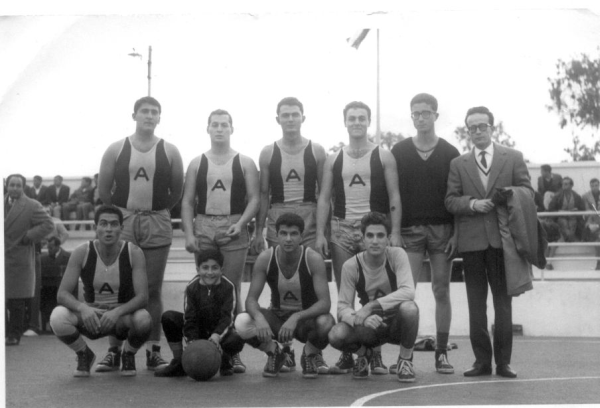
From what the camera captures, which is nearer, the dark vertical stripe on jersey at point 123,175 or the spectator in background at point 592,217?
the dark vertical stripe on jersey at point 123,175

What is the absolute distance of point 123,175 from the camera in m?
7.46

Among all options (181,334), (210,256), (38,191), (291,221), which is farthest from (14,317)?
(291,221)

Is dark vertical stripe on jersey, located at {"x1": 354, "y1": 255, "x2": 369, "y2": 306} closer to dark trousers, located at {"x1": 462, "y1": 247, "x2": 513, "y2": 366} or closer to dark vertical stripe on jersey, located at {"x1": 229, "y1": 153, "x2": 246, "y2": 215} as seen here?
dark trousers, located at {"x1": 462, "y1": 247, "x2": 513, "y2": 366}

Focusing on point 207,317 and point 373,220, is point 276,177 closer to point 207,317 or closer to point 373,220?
point 373,220

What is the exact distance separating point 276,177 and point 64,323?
70.4 inches

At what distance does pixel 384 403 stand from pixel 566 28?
101 inches

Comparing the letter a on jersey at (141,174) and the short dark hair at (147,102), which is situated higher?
the short dark hair at (147,102)

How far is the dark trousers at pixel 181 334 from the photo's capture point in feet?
22.8

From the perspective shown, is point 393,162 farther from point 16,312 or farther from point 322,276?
point 16,312

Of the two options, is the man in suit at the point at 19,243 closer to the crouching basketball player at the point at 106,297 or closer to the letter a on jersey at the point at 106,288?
the crouching basketball player at the point at 106,297

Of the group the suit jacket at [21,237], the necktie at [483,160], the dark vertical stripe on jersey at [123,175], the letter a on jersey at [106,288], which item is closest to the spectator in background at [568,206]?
the necktie at [483,160]

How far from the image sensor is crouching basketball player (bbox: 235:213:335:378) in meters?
6.90

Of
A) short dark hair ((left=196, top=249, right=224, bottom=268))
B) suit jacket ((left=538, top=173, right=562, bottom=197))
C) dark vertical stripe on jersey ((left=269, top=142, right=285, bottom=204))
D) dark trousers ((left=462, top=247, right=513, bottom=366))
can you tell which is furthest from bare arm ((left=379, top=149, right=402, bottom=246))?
suit jacket ((left=538, top=173, right=562, bottom=197))

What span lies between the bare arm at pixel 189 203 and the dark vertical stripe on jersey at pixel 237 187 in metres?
Result: 0.28
